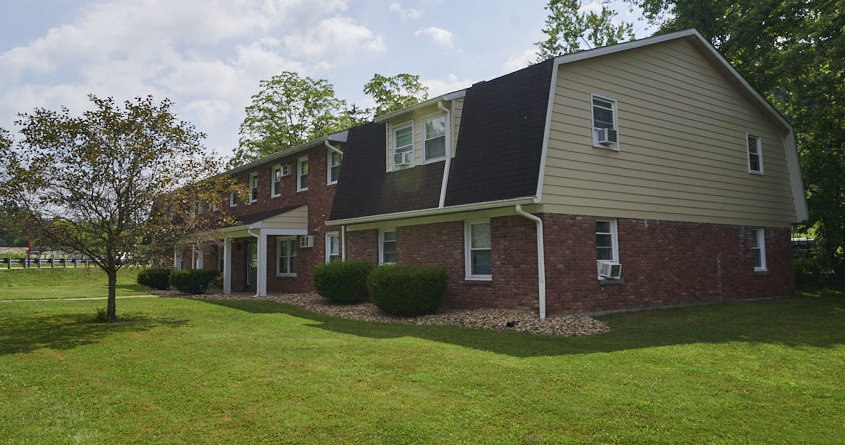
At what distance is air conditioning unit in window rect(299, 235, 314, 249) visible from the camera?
19.1 metres

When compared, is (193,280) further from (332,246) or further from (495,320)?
(495,320)

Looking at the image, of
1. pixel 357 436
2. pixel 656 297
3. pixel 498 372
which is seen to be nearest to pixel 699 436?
pixel 498 372

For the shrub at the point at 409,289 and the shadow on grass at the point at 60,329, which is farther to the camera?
the shrub at the point at 409,289

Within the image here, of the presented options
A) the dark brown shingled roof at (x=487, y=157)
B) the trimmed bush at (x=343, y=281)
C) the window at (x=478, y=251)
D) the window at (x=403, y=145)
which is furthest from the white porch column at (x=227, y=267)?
the window at (x=478, y=251)

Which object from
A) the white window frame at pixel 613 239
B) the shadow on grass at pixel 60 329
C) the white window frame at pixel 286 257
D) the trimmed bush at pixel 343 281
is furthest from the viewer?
the white window frame at pixel 286 257

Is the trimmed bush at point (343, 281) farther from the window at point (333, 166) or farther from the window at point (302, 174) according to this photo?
the window at point (302, 174)

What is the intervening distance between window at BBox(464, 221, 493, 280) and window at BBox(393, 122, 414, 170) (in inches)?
114

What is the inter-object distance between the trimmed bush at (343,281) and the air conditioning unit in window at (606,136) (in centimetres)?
702

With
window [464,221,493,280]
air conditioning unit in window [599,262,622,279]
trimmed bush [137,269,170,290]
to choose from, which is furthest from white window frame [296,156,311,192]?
air conditioning unit in window [599,262,622,279]

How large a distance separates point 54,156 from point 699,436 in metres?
11.8

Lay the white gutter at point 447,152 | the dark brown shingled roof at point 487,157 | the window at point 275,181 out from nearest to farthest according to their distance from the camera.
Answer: the dark brown shingled roof at point 487,157, the white gutter at point 447,152, the window at point 275,181

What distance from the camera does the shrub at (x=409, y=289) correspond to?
12.2 metres

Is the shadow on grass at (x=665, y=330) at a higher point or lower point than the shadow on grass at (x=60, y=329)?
lower

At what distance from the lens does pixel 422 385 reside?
6051 millimetres
